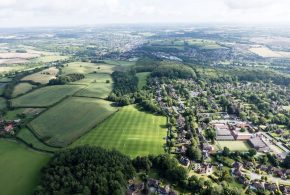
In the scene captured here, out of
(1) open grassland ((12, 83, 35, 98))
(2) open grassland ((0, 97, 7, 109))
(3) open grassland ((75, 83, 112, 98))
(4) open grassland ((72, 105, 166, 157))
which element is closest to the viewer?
(4) open grassland ((72, 105, 166, 157))

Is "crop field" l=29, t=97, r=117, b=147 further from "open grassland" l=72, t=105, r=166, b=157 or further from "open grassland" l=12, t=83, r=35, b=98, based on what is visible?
"open grassland" l=12, t=83, r=35, b=98

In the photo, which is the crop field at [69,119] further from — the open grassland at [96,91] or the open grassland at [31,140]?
the open grassland at [96,91]

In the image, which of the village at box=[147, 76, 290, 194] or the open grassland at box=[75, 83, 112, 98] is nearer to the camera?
the village at box=[147, 76, 290, 194]

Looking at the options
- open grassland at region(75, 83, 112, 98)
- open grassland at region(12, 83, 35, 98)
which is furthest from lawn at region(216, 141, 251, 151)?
open grassland at region(12, 83, 35, 98)

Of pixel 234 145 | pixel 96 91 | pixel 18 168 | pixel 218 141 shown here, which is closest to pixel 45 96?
pixel 96 91

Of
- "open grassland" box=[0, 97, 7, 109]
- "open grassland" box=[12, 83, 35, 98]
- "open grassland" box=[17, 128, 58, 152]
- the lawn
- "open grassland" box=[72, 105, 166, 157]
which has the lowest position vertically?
the lawn

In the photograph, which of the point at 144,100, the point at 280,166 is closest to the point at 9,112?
the point at 144,100

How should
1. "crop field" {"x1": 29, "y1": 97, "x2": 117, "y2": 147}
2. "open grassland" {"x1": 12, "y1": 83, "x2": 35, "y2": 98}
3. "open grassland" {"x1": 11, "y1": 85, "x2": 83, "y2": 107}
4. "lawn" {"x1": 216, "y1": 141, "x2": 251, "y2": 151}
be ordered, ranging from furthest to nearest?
"open grassland" {"x1": 12, "y1": 83, "x2": 35, "y2": 98} → "open grassland" {"x1": 11, "y1": 85, "x2": 83, "y2": 107} → "crop field" {"x1": 29, "y1": 97, "x2": 117, "y2": 147} → "lawn" {"x1": 216, "y1": 141, "x2": 251, "y2": 151}
